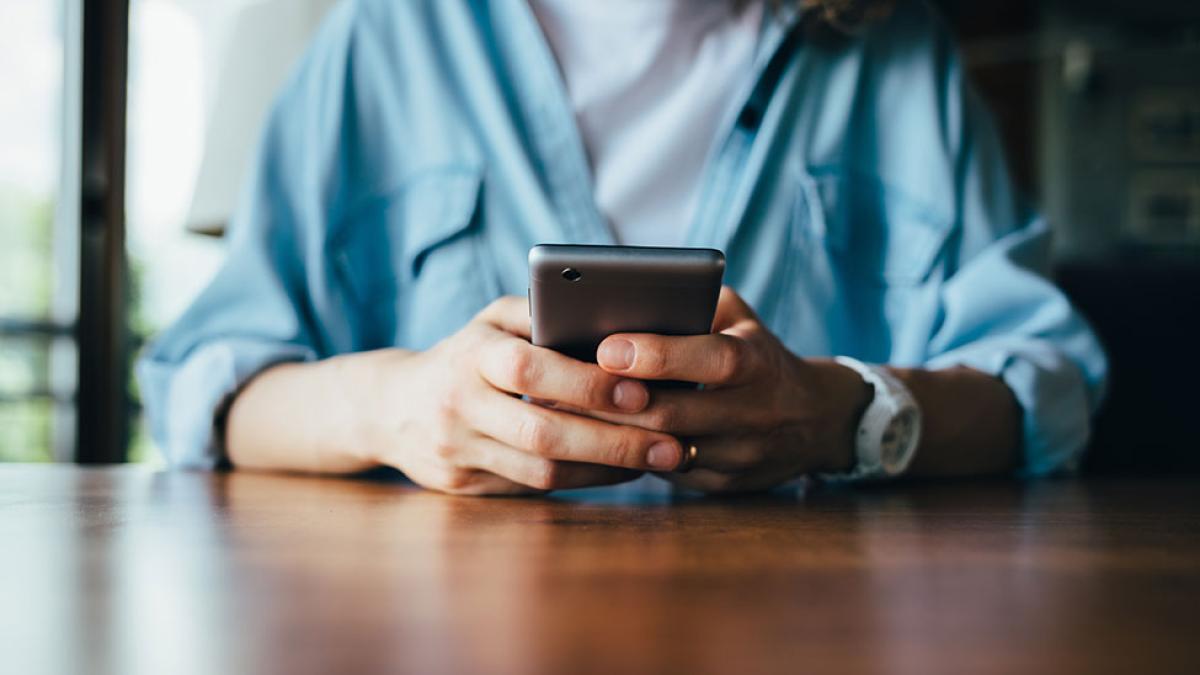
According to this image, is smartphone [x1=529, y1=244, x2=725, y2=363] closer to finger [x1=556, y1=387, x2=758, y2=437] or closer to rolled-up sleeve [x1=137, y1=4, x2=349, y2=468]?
finger [x1=556, y1=387, x2=758, y2=437]

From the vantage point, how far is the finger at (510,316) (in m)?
0.68

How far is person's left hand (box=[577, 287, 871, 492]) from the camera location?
604 mm

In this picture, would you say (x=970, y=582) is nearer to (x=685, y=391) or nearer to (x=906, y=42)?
(x=685, y=391)

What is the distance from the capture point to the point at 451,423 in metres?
0.67

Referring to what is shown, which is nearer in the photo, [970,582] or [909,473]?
[970,582]

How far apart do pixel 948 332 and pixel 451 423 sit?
0.62 m

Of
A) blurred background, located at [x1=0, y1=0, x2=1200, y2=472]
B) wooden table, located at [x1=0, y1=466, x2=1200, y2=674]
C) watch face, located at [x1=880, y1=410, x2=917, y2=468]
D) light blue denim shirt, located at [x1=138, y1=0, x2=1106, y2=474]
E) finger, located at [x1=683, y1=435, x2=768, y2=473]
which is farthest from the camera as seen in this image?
blurred background, located at [x1=0, y1=0, x2=1200, y2=472]

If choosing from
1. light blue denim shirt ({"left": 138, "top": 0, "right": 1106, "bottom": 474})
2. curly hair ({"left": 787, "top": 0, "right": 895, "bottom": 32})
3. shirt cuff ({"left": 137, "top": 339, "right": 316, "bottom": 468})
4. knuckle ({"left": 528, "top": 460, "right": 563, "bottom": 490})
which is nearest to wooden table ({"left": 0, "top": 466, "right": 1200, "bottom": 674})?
knuckle ({"left": 528, "top": 460, "right": 563, "bottom": 490})

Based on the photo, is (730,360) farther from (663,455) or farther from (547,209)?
(547,209)

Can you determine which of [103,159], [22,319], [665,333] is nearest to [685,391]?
[665,333]

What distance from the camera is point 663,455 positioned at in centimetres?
62

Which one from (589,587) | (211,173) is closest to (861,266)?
(589,587)

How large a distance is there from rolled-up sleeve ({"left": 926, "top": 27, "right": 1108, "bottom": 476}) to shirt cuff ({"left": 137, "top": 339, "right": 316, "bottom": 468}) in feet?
2.10

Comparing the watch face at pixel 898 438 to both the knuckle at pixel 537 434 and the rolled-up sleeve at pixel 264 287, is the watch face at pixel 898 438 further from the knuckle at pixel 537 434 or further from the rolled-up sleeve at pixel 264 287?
the rolled-up sleeve at pixel 264 287
